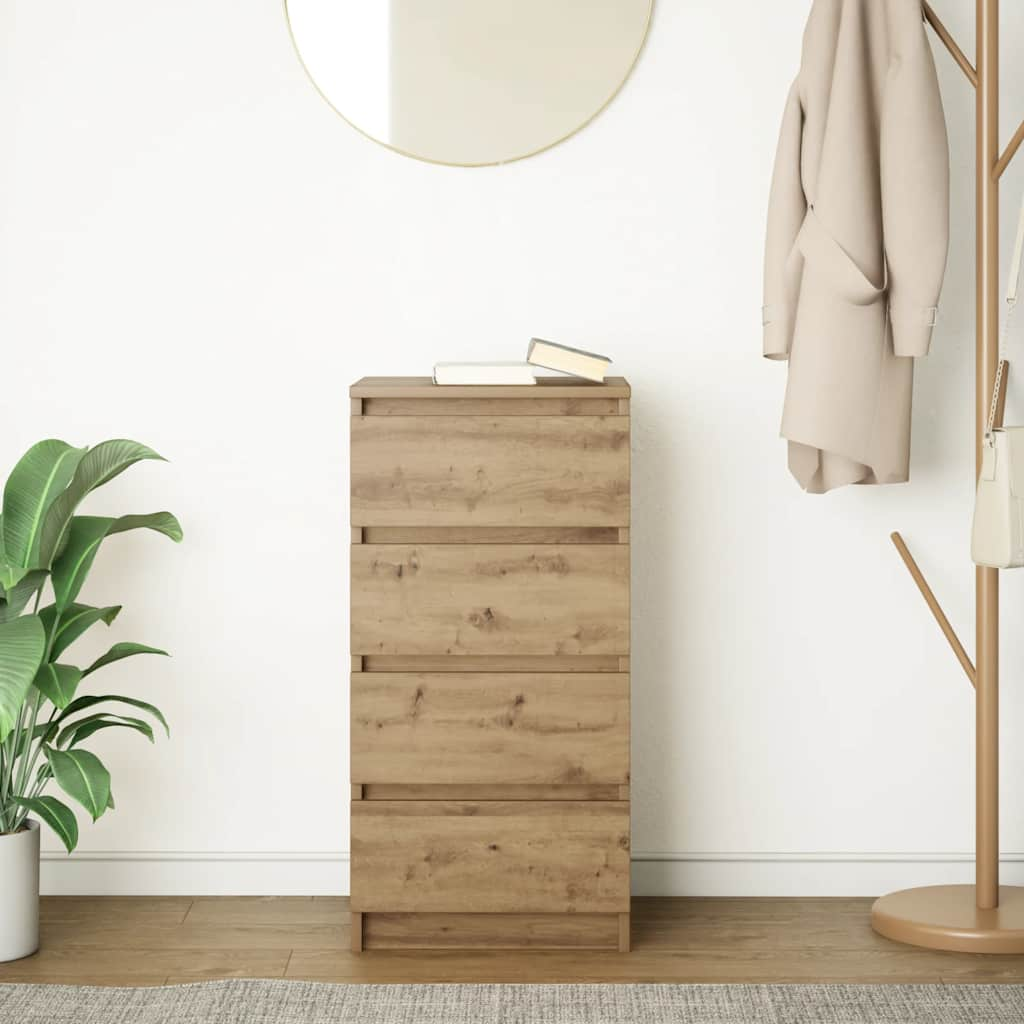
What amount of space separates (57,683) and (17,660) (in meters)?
0.12

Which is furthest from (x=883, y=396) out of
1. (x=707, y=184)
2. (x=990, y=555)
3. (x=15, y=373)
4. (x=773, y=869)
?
(x=15, y=373)

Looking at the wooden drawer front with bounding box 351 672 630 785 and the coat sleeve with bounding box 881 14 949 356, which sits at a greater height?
the coat sleeve with bounding box 881 14 949 356

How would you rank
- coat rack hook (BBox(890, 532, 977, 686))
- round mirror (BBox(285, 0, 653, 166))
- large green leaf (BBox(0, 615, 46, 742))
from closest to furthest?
large green leaf (BBox(0, 615, 46, 742)), coat rack hook (BBox(890, 532, 977, 686)), round mirror (BBox(285, 0, 653, 166))

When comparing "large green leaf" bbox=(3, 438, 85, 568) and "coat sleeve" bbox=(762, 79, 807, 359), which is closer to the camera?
"large green leaf" bbox=(3, 438, 85, 568)

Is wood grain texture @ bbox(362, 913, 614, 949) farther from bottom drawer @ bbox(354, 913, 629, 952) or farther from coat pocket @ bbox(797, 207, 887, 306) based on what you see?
coat pocket @ bbox(797, 207, 887, 306)

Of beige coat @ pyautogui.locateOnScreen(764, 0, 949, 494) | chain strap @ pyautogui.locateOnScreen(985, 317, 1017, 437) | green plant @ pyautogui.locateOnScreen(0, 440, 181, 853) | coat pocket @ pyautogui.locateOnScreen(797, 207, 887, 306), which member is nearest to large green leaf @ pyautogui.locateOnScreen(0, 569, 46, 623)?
green plant @ pyautogui.locateOnScreen(0, 440, 181, 853)

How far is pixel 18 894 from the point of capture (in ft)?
7.71

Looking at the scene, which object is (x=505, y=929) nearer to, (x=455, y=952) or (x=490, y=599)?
(x=455, y=952)

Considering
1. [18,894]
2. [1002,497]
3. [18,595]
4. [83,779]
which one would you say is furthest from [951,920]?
[18,595]

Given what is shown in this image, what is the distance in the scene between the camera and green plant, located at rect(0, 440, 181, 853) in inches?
87.8

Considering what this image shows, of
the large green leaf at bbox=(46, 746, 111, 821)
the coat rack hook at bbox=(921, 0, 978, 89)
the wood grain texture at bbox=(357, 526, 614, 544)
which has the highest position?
the coat rack hook at bbox=(921, 0, 978, 89)

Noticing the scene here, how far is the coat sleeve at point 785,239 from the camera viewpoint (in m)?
2.43

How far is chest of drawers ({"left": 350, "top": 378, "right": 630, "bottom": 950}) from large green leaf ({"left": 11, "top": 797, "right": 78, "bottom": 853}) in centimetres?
49

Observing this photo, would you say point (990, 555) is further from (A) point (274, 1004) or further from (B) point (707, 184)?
(A) point (274, 1004)
